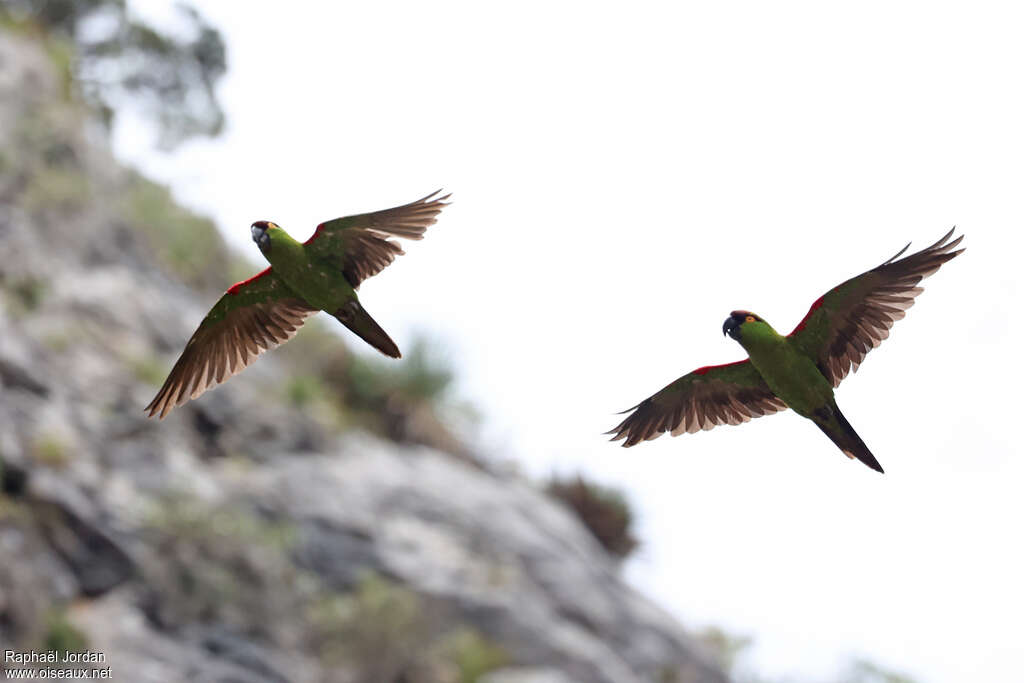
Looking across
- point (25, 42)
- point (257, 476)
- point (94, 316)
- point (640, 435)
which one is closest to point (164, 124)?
point (25, 42)

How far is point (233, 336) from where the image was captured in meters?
6.11

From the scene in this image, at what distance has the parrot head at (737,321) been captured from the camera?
15.9 ft

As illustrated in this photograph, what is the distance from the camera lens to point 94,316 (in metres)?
16.5

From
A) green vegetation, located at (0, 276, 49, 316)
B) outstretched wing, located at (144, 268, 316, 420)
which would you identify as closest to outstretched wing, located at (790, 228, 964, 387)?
outstretched wing, located at (144, 268, 316, 420)

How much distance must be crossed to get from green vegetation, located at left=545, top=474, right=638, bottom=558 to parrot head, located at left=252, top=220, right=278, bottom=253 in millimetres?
16939

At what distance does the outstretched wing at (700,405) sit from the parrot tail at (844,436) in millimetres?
919

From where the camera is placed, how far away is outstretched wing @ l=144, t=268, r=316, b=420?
5938 mm

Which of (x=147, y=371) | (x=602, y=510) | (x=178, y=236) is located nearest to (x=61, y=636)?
(x=147, y=371)

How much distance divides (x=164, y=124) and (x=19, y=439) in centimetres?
1647

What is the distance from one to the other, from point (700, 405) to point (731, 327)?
3.28ft

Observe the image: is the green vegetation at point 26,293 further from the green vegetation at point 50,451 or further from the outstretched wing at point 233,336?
the outstretched wing at point 233,336

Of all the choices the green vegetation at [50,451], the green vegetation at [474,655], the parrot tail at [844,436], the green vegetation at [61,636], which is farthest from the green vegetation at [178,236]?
the parrot tail at [844,436]

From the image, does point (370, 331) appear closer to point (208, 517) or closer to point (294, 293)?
point (294, 293)

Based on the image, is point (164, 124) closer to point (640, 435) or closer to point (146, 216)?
point (146, 216)
